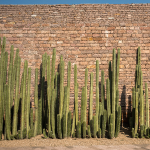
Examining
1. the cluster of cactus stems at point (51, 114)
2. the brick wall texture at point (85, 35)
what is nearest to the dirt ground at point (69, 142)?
the cluster of cactus stems at point (51, 114)

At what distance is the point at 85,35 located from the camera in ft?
16.7

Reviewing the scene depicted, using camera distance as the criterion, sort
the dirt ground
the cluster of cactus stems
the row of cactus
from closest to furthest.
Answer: the dirt ground, the cluster of cactus stems, the row of cactus

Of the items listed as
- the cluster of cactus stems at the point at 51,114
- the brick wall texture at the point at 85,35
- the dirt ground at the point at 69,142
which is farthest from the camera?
the brick wall texture at the point at 85,35

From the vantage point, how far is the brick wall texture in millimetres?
4961

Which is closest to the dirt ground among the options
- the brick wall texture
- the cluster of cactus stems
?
the cluster of cactus stems

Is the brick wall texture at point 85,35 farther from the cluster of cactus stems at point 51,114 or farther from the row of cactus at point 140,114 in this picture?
the cluster of cactus stems at point 51,114

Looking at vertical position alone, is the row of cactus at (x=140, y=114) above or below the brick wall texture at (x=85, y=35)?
below

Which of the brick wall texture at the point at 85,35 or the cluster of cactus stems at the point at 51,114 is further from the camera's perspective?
the brick wall texture at the point at 85,35

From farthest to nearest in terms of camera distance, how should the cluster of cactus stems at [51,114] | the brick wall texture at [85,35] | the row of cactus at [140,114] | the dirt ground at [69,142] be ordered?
1. the brick wall texture at [85,35]
2. the row of cactus at [140,114]
3. the cluster of cactus stems at [51,114]
4. the dirt ground at [69,142]

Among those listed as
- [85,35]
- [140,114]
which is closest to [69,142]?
[140,114]

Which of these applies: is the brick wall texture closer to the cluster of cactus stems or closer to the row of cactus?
the row of cactus

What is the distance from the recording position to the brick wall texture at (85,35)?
496 centimetres

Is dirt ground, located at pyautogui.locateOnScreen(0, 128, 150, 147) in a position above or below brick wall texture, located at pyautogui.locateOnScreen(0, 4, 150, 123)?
below

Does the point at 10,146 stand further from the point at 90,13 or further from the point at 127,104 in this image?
the point at 90,13
